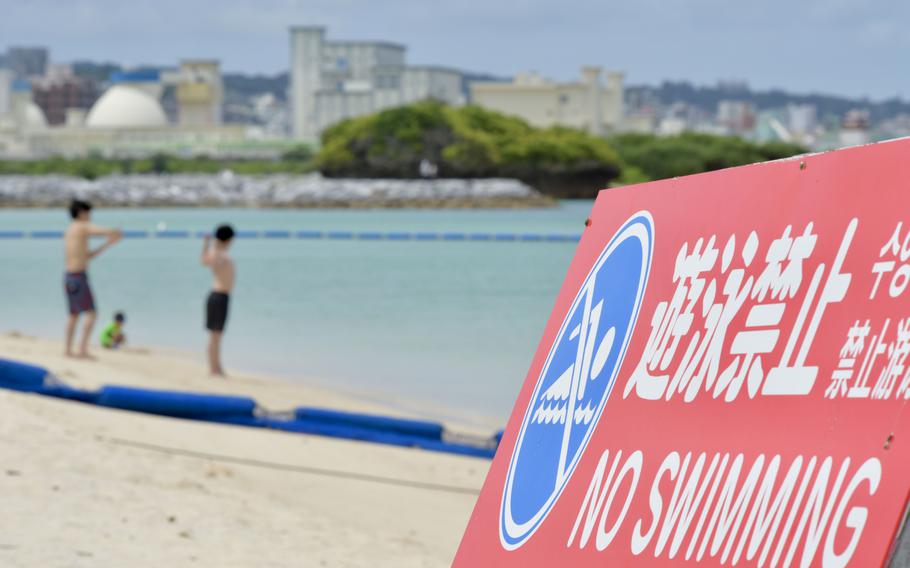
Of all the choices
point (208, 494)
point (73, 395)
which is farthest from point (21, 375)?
point (208, 494)

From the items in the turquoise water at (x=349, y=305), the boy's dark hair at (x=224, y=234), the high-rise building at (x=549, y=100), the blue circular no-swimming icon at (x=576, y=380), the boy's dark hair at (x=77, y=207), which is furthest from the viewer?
the high-rise building at (x=549, y=100)

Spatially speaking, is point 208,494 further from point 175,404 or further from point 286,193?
point 286,193

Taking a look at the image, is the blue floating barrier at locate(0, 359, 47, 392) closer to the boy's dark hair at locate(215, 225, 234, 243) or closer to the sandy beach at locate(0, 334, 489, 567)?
the sandy beach at locate(0, 334, 489, 567)

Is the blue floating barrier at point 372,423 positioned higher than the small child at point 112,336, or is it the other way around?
the blue floating barrier at point 372,423

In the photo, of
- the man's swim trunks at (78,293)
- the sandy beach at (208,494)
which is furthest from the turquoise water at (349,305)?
the sandy beach at (208,494)

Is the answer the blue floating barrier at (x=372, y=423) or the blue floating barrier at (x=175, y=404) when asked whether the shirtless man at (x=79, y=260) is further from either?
the blue floating barrier at (x=372, y=423)

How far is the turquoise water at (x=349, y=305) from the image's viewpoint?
17188mm

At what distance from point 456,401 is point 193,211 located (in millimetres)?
79540

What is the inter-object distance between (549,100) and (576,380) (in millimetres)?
170112

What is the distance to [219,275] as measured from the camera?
12.2 meters

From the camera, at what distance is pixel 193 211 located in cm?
9194

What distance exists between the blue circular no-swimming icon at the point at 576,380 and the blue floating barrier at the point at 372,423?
6385 millimetres

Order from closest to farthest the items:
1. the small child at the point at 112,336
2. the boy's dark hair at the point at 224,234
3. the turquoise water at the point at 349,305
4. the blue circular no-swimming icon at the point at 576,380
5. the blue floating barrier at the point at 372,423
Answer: the blue circular no-swimming icon at the point at 576,380, the blue floating barrier at the point at 372,423, the boy's dark hair at the point at 224,234, the small child at the point at 112,336, the turquoise water at the point at 349,305

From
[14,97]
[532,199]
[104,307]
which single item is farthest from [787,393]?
[14,97]
